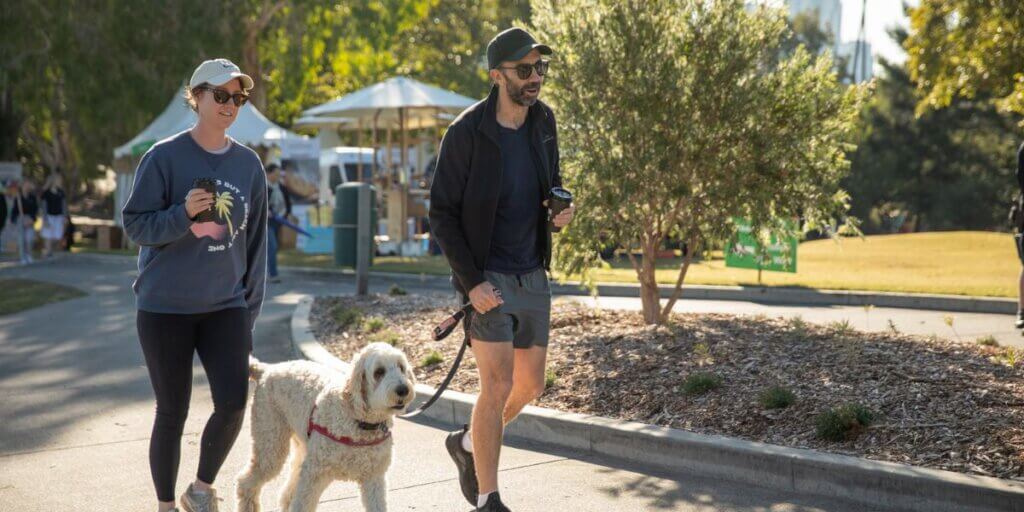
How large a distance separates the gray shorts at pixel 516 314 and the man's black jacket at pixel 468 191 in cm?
13

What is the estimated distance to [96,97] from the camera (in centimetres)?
3128

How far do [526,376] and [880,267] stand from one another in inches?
670

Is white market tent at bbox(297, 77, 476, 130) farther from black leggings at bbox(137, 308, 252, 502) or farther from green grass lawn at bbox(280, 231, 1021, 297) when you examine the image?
black leggings at bbox(137, 308, 252, 502)

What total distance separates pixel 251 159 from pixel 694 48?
18.2 ft

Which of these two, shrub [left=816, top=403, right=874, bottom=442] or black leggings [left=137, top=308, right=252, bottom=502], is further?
shrub [left=816, top=403, right=874, bottom=442]

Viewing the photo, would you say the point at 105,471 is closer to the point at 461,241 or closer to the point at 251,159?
the point at 251,159

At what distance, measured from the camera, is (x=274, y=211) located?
65.0ft

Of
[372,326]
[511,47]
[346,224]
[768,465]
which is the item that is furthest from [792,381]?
[346,224]

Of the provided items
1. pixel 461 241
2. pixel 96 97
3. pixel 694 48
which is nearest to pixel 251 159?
pixel 461 241

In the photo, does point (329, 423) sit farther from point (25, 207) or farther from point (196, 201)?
point (25, 207)

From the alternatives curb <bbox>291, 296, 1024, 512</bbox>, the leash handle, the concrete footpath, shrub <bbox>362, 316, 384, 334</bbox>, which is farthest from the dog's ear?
shrub <bbox>362, 316, 384, 334</bbox>

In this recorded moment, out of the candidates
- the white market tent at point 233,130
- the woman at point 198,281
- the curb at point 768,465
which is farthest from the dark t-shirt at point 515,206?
the white market tent at point 233,130

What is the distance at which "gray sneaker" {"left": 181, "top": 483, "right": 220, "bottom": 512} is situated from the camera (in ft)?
15.3

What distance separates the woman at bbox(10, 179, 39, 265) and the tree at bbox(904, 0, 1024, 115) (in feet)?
59.1
